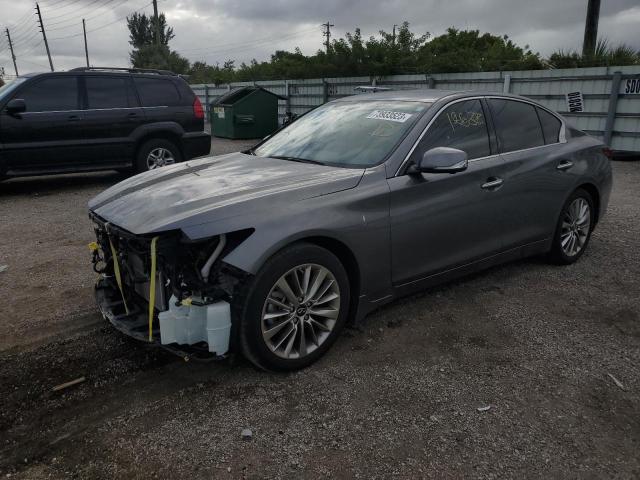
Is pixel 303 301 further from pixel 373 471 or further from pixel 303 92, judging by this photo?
pixel 303 92

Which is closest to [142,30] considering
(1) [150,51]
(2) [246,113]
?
(1) [150,51]

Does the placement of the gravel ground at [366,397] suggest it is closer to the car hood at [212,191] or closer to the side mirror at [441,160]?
the car hood at [212,191]

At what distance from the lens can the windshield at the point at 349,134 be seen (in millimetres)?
3535

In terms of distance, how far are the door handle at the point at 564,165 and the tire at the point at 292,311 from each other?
242 cm

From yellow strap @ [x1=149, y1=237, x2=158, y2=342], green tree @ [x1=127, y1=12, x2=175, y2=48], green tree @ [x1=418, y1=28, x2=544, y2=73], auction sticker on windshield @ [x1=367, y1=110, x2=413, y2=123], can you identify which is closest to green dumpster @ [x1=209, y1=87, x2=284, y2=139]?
green tree @ [x1=418, y1=28, x2=544, y2=73]

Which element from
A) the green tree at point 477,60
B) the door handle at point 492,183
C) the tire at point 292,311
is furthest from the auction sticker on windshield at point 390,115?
the green tree at point 477,60

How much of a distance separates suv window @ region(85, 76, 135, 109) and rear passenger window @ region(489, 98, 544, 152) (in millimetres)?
6464

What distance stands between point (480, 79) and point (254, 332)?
1215 cm

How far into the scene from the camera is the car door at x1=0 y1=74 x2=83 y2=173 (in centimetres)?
762

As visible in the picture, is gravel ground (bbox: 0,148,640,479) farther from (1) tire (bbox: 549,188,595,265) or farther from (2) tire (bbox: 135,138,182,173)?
(2) tire (bbox: 135,138,182,173)

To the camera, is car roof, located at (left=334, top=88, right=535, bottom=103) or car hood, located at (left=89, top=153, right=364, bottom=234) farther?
car roof, located at (left=334, top=88, right=535, bottom=103)

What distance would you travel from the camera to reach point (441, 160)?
10.7 feet

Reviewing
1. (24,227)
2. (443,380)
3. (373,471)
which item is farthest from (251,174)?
(24,227)

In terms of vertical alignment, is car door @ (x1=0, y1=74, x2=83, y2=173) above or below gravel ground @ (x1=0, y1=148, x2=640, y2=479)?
above
